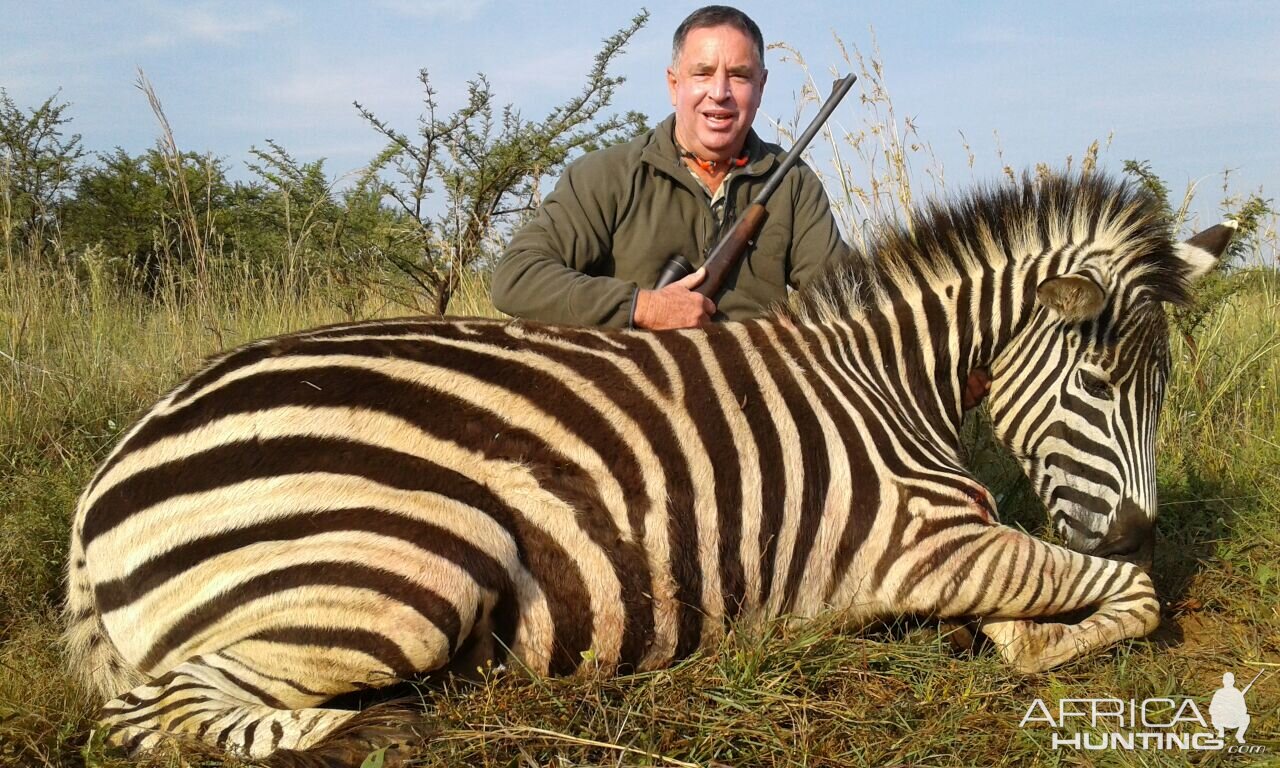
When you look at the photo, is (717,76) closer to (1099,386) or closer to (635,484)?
(1099,386)

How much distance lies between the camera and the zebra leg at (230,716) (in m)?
2.25

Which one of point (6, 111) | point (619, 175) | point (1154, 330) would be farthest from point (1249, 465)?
point (6, 111)

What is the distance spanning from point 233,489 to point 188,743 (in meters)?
0.60

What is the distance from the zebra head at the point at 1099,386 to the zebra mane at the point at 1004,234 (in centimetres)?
4

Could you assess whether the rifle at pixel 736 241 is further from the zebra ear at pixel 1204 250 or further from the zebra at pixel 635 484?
the zebra ear at pixel 1204 250

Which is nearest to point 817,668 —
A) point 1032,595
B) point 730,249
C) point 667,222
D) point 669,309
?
point 1032,595

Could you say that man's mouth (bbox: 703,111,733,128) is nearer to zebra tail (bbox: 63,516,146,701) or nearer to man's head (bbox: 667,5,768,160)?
man's head (bbox: 667,5,768,160)

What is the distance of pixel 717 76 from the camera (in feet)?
14.1

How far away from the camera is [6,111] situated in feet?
34.2

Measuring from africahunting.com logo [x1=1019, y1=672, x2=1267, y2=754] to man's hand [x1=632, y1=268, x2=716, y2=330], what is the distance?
1.86 meters

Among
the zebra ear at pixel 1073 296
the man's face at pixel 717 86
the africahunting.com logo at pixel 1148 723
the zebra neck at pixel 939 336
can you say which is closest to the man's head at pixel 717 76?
the man's face at pixel 717 86

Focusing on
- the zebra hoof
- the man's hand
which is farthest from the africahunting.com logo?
the man's hand

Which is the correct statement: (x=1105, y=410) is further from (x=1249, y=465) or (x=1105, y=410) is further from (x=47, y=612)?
A: (x=47, y=612)

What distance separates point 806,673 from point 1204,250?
219 centimetres
